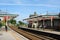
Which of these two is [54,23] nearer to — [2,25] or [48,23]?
[48,23]

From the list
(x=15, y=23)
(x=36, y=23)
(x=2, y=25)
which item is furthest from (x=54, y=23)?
(x=15, y=23)

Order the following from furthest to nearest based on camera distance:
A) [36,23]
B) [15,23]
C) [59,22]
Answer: [15,23] → [36,23] → [59,22]

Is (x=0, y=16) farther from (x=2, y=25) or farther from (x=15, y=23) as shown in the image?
(x=15, y=23)

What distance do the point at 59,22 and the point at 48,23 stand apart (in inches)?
486

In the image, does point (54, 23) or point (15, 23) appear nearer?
point (54, 23)

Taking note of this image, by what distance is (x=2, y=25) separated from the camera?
59750 mm

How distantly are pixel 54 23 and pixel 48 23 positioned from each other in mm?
6994

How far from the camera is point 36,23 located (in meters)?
111

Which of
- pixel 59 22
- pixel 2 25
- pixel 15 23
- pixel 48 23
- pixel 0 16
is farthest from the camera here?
pixel 15 23

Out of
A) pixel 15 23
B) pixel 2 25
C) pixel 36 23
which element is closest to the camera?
pixel 2 25

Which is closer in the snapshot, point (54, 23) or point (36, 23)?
point (54, 23)

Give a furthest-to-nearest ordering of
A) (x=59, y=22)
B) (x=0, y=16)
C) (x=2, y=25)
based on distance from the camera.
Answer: (x=59, y=22), (x=2, y=25), (x=0, y=16)

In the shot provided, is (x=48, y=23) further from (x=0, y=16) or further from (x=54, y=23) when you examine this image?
(x=0, y=16)

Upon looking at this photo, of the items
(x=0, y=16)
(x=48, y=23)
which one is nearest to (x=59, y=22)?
(x=48, y=23)
